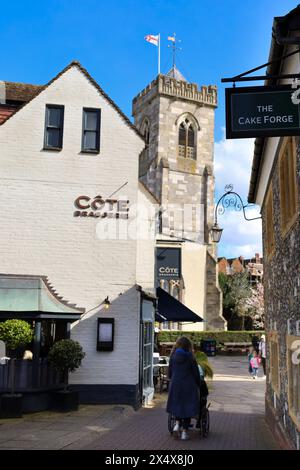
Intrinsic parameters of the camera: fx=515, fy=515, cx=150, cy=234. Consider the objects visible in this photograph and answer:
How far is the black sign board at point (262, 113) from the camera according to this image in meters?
5.52

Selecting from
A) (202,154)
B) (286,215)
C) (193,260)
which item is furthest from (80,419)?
(202,154)

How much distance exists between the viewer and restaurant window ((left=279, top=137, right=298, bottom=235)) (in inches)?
286

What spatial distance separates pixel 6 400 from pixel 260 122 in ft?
27.5

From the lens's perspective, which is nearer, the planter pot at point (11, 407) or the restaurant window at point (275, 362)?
the restaurant window at point (275, 362)

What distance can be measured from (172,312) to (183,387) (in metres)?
8.60

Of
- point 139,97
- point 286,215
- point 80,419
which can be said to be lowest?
point 80,419

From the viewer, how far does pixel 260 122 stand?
5562 millimetres

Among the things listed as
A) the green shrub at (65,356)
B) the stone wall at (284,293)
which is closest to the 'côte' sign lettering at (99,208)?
the green shrub at (65,356)

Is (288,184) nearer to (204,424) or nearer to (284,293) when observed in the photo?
(284,293)

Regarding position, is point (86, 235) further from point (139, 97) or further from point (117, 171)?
point (139, 97)

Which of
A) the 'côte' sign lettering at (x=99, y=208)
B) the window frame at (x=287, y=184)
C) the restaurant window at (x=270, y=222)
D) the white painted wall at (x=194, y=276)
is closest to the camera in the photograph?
the window frame at (x=287, y=184)

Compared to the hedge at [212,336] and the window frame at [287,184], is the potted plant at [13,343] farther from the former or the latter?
the hedge at [212,336]

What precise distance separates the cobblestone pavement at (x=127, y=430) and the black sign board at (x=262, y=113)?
548 cm

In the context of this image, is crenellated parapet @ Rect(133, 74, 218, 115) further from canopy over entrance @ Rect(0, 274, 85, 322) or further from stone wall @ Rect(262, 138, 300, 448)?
stone wall @ Rect(262, 138, 300, 448)
